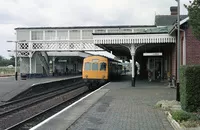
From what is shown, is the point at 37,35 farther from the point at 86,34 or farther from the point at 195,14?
the point at 195,14

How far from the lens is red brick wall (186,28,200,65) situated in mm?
22500

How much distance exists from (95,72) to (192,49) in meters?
10.4

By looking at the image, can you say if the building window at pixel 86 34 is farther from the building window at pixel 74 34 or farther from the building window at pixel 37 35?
the building window at pixel 37 35

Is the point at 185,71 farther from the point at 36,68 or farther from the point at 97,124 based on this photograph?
the point at 36,68

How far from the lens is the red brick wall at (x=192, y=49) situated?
22.5 metres

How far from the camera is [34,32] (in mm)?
56750

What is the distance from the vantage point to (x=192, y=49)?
22.5 meters

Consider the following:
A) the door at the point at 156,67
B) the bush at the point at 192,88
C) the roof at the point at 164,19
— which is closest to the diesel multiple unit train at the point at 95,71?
the door at the point at 156,67

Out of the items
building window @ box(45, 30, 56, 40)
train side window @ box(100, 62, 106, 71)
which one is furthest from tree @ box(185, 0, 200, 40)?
building window @ box(45, 30, 56, 40)

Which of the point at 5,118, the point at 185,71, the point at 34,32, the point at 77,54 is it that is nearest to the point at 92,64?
the point at 5,118

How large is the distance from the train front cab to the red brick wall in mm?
9791

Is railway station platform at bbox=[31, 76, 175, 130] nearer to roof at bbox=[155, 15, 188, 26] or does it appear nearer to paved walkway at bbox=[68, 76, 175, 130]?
paved walkway at bbox=[68, 76, 175, 130]

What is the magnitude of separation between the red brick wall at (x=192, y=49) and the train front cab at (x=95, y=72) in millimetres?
9791

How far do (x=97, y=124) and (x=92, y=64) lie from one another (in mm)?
20998
